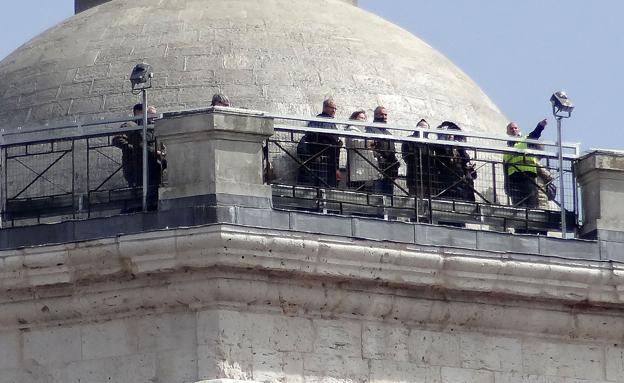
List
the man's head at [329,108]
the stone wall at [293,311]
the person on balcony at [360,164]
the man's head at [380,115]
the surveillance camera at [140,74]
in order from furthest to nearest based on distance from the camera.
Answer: the man's head at [380,115] → the man's head at [329,108] → the person on balcony at [360,164] → the surveillance camera at [140,74] → the stone wall at [293,311]

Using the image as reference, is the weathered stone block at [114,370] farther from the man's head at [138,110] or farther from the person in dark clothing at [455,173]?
the person in dark clothing at [455,173]

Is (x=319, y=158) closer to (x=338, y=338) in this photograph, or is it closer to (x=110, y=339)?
(x=338, y=338)

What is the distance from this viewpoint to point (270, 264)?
45781mm

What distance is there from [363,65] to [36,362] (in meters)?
7.25

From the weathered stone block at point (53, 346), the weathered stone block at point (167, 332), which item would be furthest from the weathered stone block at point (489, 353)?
the weathered stone block at point (53, 346)

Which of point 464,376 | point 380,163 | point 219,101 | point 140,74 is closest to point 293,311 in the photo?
point 464,376

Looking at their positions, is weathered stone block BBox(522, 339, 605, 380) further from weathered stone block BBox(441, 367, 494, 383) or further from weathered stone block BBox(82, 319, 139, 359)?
weathered stone block BBox(82, 319, 139, 359)

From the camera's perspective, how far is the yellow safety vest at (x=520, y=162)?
49.0 m

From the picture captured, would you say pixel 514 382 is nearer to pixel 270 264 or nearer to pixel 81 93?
pixel 270 264

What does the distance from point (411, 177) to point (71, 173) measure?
4.09m

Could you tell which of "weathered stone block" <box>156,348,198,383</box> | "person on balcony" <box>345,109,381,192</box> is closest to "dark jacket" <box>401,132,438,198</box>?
"person on balcony" <box>345,109,381,192</box>

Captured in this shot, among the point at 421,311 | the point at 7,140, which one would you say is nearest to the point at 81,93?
the point at 7,140

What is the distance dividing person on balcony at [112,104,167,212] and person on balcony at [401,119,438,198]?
10.1ft

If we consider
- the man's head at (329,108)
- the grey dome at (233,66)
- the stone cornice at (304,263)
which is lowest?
the stone cornice at (304,263)
